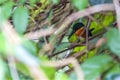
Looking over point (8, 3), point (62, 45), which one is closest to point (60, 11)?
point (62, 45)

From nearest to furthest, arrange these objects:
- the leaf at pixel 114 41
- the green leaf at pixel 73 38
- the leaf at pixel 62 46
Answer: the leaf at pixel 114 41 → the leaf at pixel 62 46 → the green leaf at pixel 73 38

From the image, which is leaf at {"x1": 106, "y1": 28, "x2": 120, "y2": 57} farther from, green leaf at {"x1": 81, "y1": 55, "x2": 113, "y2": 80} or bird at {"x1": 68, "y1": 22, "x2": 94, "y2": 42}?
bird at {"x1": 68, "y1": 22, "x2": 94, "y2": 42}

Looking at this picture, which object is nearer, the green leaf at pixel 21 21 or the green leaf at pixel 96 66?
the green leaf at pixel 96 66

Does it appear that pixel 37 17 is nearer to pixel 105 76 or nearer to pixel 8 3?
pixel 8 3

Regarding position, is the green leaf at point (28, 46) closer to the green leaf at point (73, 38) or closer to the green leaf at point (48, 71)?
the green leaf at point (48, 71)

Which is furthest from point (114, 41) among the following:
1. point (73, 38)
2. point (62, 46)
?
point (73, 38)

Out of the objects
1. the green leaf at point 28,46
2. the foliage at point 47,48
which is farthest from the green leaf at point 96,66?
the green leaf at point 28,46
